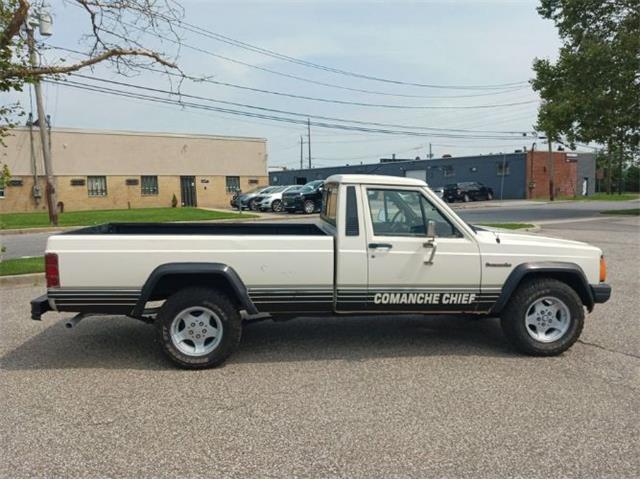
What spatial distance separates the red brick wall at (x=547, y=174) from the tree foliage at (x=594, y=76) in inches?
925

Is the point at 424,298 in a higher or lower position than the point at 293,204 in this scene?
lower

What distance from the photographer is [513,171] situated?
4944cm

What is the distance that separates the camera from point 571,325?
4.97 metres

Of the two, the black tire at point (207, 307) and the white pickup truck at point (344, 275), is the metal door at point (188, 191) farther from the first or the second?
the black tire at point (207, 307)

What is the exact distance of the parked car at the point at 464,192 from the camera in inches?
1795

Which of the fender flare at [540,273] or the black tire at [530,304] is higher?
the fender flare at [540,273]

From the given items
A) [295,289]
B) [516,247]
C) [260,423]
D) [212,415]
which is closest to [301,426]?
[260,423]

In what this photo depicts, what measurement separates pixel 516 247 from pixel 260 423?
9.48 ft

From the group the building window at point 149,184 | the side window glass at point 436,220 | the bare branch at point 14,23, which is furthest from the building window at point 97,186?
the side window glass at point 436,220

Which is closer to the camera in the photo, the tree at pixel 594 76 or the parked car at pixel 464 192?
the tree at pixel 594 76

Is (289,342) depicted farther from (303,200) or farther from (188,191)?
(188,191)

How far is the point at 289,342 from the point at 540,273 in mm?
2603

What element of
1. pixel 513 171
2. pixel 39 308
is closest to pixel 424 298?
pixel 39 308

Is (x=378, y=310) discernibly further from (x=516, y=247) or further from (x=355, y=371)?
(x=516, y=247)
